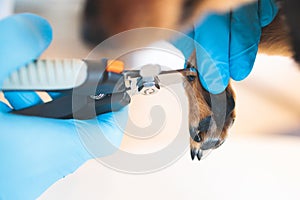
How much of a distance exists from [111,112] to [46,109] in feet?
0.40

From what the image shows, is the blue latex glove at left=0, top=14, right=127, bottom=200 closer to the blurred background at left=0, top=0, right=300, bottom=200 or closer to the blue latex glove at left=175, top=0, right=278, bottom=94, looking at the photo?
the blue latex glove at left=175, top=0, right=278, bottom=94

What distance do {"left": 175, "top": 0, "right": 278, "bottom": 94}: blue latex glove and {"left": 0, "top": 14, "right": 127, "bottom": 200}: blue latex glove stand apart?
20cm

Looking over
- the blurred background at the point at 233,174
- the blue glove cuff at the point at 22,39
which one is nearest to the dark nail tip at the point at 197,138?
the blurred background at the point at 233,174

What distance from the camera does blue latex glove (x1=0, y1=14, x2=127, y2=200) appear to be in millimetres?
581

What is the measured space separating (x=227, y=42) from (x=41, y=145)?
15.8 inches

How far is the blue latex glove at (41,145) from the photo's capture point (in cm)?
58

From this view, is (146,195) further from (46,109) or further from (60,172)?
(46,109)

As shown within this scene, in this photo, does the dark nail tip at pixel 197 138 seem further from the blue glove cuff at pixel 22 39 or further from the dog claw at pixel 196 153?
the blue glove cuff at pixel 22 39

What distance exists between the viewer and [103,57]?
1.27ft

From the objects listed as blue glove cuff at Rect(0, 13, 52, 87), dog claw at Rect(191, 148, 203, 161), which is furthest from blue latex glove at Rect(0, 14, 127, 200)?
dog claw at Rect(191, 148, 203, 161)

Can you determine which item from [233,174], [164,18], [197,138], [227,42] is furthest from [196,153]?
[164,18]

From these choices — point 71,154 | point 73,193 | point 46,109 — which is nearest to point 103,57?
point 46,109

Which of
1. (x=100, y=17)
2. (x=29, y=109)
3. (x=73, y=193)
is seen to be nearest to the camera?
(x=100, y=17)

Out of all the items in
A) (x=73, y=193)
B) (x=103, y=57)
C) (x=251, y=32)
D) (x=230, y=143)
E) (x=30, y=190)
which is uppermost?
(x=251, y=32)
